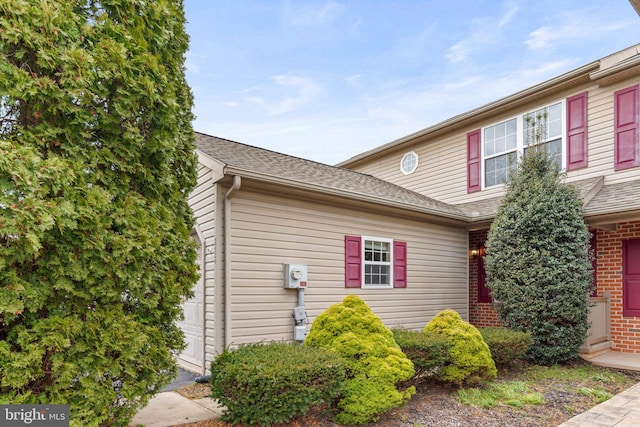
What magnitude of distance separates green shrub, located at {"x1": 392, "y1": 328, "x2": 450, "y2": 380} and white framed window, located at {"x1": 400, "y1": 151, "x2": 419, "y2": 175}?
7.14 meters

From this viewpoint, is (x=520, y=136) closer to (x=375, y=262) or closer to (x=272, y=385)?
(x=375, y=262)

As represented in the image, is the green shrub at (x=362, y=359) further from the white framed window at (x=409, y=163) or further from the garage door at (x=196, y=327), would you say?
the white framed window at (x=409, y=163)

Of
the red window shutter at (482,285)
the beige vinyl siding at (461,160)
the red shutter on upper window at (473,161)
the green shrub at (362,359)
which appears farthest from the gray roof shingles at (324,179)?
the green shrub at (362,359)

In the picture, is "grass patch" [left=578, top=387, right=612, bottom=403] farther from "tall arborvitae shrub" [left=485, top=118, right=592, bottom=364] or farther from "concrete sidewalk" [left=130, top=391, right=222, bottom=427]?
"concrete sidewalk" [left=130, top=391, right=222, bottom=427]

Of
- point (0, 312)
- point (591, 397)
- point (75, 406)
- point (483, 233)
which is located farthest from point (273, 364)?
point (483, 233)

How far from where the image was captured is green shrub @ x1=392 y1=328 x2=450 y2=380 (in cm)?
485

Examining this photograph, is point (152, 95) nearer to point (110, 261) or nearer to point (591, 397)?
point (110, 261)

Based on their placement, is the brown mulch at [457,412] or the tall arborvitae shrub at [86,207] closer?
the tall arborvitae shrub at [86,207]

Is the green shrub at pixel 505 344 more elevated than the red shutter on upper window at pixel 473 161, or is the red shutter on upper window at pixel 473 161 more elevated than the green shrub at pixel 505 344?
the red shutter on upper window at pixel 473 161

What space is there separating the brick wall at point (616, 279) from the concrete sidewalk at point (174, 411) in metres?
7.62

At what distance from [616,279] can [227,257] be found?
7.41 m

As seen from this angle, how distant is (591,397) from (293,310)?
4139 mm

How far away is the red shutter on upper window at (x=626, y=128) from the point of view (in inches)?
300

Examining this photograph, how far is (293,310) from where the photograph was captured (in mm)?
6176
